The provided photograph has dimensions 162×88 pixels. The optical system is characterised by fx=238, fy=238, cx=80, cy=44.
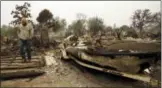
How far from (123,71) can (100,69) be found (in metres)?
0.66

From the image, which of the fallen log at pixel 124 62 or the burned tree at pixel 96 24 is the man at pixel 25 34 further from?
the burned tree at pixel 96 24

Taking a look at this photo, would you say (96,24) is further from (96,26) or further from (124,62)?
(124,62)

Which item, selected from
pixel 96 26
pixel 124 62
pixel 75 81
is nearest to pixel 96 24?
pixel 96 26

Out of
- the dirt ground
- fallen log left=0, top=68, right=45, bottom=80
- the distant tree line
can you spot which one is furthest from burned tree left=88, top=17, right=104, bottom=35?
fallen log left=0, top=68, right=45, bottom=80

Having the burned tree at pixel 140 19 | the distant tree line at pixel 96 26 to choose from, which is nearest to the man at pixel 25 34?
the distant tree line at pixel 96 26

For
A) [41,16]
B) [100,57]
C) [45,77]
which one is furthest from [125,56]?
[41,16]

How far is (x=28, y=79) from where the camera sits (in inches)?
224

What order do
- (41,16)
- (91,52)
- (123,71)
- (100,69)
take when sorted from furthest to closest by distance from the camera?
(41,16) < (91,52) < (100,69) < (123,71)

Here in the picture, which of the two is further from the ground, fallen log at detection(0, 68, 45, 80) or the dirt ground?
fallen log at detection(0, 68, 45, 80)

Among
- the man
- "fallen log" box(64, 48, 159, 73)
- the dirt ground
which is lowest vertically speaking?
the dirt ground

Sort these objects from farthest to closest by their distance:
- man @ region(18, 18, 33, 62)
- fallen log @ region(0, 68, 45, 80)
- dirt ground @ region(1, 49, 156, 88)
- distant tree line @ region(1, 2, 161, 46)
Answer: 1. distant tree line @ region(1, 2, 161, 46)
2. man @ region(18, 18, 33, 62)
3. fallen log @ region(0, 68, 45, 80)
4. dirt ground @ region(1, 49, 156, 88)

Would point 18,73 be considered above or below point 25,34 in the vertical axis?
below

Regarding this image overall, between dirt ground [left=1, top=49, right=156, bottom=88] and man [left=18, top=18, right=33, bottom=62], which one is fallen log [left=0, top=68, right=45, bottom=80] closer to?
dirt ground [left=1, top=49, right=156, bottom=88]

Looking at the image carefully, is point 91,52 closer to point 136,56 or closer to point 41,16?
point 136,56
